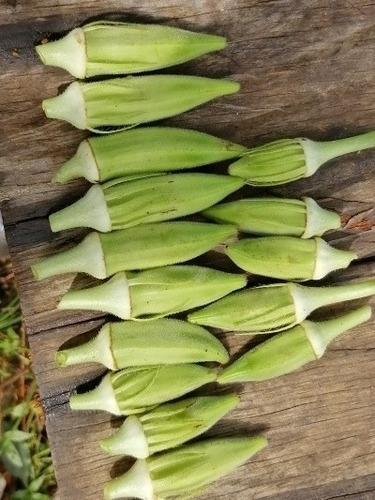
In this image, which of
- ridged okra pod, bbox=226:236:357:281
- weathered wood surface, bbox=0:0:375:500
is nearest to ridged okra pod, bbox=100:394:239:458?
weathered wood surface, bbox=0:0:375:500

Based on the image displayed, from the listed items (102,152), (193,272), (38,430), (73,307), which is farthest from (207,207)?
(38,430)

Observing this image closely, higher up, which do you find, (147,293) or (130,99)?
(130,99)

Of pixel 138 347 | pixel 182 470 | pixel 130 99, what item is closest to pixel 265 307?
pixel 138 347

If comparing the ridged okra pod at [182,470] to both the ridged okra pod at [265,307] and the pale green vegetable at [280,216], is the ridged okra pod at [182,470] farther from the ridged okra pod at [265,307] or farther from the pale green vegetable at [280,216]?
the pale green vegetable at [280,216]

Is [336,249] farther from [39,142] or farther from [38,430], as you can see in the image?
[38,430]

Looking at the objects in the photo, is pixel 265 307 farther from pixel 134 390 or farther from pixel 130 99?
pixel 130 99

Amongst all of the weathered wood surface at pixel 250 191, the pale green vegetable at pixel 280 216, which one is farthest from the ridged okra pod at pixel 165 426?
the pale green vegetable at pixel 280 216
